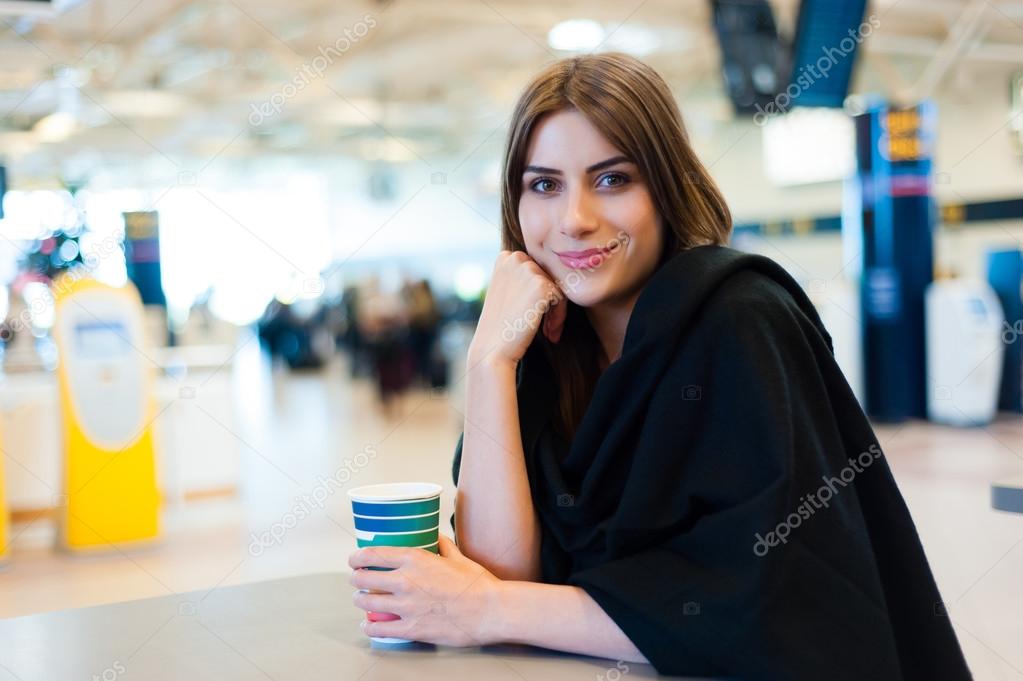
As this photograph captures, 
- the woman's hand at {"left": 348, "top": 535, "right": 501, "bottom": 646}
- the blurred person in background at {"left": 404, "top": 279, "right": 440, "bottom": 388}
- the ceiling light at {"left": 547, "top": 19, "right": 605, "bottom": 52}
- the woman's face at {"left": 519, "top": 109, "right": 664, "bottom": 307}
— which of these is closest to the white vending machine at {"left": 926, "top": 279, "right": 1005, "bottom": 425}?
the ceiling light at {"left": 547, "top": 19, "right": 605, "bottom": 52}

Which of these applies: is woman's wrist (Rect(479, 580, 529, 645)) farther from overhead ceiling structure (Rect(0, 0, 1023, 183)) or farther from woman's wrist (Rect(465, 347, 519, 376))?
overhead ceiling structure (Rect(0, 0, 1023, 183))

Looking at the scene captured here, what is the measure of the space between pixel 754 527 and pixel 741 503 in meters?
0.04

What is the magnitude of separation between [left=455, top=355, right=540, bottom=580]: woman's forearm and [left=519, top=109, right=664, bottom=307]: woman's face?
185 mm

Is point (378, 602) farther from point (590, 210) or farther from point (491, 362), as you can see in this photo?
point (590, 210)

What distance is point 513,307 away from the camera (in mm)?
1505

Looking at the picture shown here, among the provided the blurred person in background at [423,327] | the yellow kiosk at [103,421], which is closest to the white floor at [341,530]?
the yellow kiosk at [103,421]

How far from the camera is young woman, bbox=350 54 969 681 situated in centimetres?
110

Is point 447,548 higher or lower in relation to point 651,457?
lower

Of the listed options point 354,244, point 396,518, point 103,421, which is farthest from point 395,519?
point 354,244

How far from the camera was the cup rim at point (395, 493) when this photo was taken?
4.26ft

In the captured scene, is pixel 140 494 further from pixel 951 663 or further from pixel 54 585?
pixel 951 663

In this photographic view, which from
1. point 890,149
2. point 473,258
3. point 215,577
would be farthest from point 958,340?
point 473,258

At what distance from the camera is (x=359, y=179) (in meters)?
25.1

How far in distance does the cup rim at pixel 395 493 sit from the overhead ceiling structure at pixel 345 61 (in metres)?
8.96
